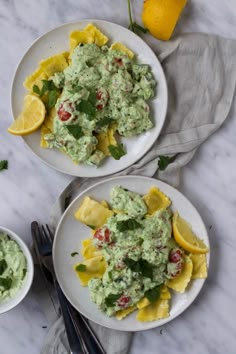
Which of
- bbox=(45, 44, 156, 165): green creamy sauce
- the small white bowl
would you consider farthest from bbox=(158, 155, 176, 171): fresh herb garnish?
the small white bowl

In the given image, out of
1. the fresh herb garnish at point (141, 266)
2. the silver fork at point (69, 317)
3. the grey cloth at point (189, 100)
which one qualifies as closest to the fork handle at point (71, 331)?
the silver fork at point (69, 317)

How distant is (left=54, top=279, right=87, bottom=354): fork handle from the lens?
2109 millimetres

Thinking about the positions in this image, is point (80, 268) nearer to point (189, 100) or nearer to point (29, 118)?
point (29, 118)

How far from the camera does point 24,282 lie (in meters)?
2.02

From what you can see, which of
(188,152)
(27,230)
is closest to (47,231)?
(27,230)

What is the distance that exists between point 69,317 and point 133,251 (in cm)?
37

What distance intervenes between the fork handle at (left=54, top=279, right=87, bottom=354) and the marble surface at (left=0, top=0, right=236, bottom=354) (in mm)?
148

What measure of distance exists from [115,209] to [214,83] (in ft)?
2.03

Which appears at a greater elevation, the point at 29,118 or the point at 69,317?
the point at 29,118

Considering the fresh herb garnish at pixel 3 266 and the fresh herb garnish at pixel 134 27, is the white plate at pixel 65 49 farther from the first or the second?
the fresh herb garnish at pixel 3 266

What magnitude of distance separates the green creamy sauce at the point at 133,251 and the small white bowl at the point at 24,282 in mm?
240

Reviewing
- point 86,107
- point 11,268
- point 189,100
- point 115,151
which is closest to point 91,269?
point 11,268

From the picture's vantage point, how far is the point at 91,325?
7.26 feet

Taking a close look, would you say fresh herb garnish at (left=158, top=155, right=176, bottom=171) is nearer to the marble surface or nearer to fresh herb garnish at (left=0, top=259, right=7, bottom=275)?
the marble surface
